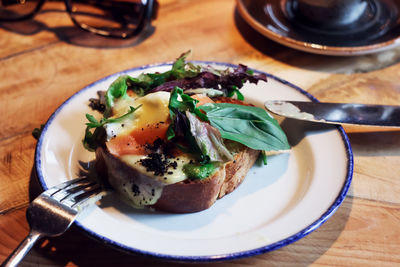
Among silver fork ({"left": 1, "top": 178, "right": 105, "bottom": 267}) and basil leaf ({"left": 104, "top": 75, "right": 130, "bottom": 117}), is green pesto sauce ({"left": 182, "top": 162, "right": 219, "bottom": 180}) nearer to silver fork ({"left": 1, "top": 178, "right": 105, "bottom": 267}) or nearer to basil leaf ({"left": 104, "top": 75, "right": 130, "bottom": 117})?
silver fork ({"left": 1, "top": 178, "right": 105, "bottom": 267})

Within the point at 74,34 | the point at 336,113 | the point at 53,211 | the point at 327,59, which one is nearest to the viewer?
the point at 53,211

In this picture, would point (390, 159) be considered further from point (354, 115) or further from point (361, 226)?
point (361, 226)

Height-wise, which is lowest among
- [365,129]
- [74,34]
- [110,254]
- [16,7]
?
[365,129]

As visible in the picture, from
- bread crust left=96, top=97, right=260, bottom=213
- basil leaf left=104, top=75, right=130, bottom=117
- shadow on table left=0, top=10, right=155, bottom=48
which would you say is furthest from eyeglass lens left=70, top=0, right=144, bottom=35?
bread crust left=96, top=97, right=260, bottom=213

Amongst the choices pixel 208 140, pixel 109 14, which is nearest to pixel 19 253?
pixel 208 140

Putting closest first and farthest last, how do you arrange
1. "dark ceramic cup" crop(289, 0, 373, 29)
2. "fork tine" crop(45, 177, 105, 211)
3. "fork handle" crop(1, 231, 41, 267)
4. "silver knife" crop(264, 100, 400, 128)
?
"fork handle" crop(1, 231, 41, 267) → "fork tine" crop(45, 177, 105, 211) → "silver knife" crop(264, 100, 400, 128) → "dark ceramic cup" crop(289, 0, 373, 29)

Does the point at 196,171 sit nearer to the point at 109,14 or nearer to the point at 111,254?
the point at 111,254

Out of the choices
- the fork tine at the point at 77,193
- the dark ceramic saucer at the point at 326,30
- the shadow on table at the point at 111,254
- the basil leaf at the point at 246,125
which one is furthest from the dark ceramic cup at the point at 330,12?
the fork tine at the point at 77,193

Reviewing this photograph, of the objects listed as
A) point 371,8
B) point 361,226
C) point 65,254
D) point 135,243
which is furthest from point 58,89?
point 371,8
